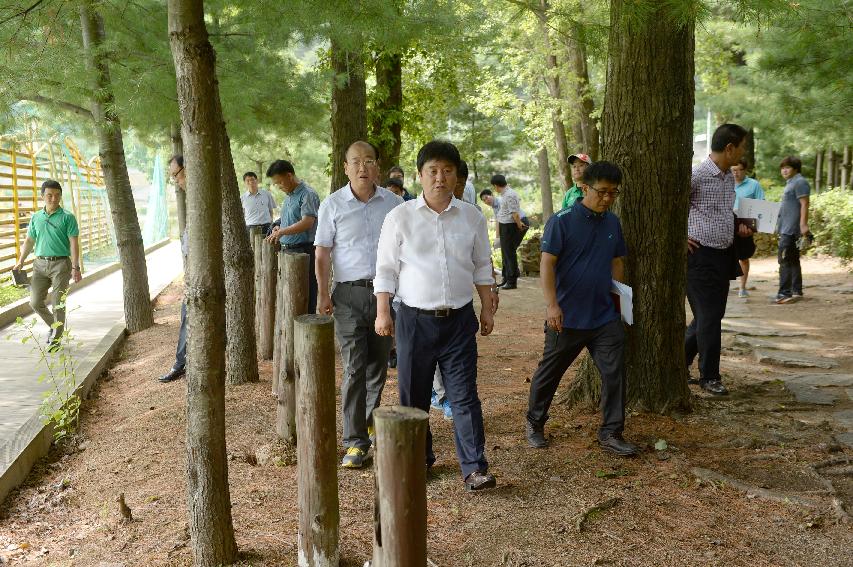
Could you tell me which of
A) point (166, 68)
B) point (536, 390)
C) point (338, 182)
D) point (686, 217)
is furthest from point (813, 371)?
point (166, 68)

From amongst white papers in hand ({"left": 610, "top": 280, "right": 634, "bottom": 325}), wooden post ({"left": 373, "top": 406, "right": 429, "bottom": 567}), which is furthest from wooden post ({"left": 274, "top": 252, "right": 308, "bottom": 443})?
wooden post ({"left": 373, "top": 406, "right": 429, "bottom": 567})

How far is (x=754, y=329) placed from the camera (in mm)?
9438

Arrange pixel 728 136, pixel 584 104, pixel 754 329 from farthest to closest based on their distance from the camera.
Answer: pixel 584 104, pixel 754 329, pixel 728 136

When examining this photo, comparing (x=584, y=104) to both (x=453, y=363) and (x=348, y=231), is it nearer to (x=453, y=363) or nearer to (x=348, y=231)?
(x=348, y=231)

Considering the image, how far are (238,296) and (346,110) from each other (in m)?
2.87

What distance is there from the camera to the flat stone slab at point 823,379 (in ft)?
21.9

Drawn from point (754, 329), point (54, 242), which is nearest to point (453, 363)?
point (754, 329)

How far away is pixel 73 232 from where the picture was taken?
931 centimetres

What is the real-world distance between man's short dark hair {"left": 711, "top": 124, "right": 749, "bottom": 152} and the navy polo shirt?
1.66 meters

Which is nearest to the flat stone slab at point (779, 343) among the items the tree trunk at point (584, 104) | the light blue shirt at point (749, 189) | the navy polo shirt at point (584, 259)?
the light blue shirt at point (749, 189)

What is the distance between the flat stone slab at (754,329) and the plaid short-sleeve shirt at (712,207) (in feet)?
11.5

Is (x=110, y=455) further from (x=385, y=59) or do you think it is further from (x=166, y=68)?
(x=385, y=59)

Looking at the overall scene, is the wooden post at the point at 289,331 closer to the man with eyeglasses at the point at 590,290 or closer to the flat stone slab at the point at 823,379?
the man with eyeglasses at the point at 590,290

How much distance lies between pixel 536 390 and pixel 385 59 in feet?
28.3
